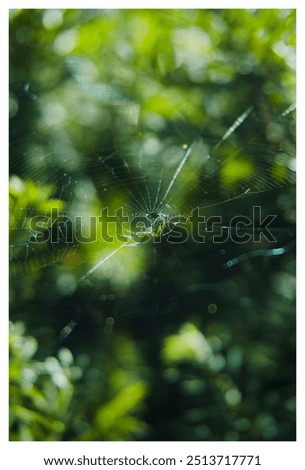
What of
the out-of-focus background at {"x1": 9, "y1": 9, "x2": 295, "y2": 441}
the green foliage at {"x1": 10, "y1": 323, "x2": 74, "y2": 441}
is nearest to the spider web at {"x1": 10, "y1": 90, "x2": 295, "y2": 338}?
the out-of-focus background at {"x1": 9, "y1": 9, "x2": 295, "y2": 441}

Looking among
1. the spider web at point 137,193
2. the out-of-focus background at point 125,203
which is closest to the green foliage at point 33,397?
the out-of-focus background at point 125,203

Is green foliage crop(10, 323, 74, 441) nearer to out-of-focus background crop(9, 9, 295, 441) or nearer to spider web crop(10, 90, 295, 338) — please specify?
out-of-focus background crop(9, 9, 295, 441)

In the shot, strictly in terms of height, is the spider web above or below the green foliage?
above

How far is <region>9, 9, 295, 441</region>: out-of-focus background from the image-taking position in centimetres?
102

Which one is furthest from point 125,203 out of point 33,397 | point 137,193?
point 33,397

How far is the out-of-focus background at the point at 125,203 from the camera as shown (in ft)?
3.35

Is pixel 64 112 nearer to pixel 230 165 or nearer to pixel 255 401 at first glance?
pixel 230 165

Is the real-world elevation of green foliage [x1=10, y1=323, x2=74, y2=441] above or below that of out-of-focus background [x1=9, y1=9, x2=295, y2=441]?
below

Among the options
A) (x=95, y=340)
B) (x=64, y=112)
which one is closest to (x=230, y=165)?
(x=64, y=112)

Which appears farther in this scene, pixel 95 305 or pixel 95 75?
pixel 95 305

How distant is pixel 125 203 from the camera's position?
115cm

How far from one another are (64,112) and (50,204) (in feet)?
0.60

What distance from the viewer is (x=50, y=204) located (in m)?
1.07

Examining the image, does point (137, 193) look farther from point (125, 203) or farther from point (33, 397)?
point (33, 397)
